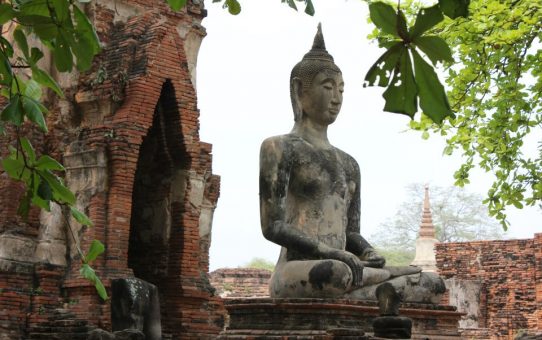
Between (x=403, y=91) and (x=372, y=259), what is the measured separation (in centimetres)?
567

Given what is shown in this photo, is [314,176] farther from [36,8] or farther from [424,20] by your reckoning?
[424,20]

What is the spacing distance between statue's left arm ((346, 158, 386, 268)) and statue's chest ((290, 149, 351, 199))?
0.30 metres

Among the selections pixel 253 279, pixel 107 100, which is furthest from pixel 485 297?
pixel 107 100

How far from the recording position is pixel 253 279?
1947 centimetres

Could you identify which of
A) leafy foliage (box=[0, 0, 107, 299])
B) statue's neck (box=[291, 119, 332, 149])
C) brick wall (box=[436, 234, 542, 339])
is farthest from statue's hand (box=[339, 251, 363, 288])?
brick wall (box=[436, 234, 542, 339])

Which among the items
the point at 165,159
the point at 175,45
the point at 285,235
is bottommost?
the point at 285,235

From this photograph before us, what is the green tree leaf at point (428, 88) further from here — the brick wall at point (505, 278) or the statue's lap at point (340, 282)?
the brick wall at point (505, 278)

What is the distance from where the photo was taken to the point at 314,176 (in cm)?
751

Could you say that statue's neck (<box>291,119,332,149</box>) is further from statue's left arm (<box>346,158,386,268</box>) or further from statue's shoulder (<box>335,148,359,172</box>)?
statue's left arm (<box>346,158,386,268</box>)

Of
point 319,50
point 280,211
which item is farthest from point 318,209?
point 319,50

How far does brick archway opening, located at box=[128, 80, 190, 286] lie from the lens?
12.9m

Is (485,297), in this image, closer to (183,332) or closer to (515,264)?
(515,264)

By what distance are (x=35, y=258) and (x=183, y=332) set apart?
197cm

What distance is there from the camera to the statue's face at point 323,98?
7.76m
